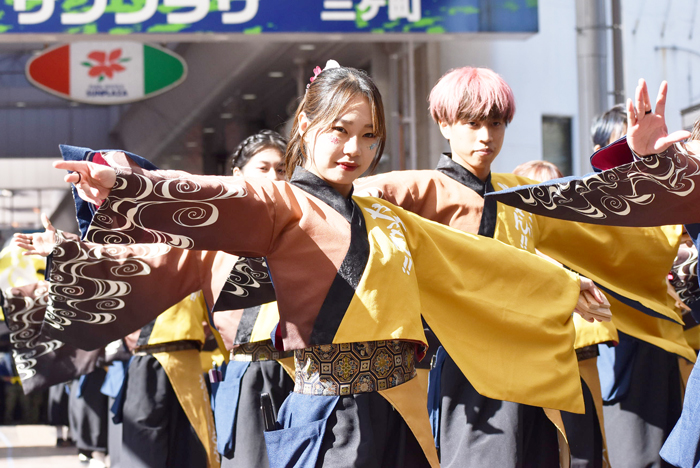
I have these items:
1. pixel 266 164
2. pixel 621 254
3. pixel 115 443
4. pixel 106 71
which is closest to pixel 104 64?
pixel 106 71

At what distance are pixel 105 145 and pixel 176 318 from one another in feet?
9.14

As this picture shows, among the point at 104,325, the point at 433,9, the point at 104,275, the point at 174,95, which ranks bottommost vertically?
the point at 104,325

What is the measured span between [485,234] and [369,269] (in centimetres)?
64

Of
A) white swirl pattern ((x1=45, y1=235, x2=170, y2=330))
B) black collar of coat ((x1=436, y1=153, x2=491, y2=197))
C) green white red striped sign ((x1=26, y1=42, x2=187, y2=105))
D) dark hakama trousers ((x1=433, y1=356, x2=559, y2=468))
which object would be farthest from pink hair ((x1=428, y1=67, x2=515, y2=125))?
green white red striped sign ((x1=26, y1=42, x2=187, y2=105))

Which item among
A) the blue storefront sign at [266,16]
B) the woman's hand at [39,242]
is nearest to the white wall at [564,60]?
the blue storefront sign at [266,16]

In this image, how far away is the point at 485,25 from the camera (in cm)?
533

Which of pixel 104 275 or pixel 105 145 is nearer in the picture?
pixel 104 275

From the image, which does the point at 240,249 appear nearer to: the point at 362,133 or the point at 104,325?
the point at 362,133

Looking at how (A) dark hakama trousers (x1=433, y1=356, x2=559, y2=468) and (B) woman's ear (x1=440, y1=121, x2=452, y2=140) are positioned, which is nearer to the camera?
(A) dark hakama trousers (x1=433, y1=356, x2=559, y2=468)

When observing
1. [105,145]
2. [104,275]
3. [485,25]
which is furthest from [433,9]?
[104,275]

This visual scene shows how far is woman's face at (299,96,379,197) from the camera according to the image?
189 centimetres

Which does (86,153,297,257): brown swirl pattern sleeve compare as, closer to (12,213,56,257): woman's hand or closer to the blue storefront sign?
(12,213,56,257): woman's hand

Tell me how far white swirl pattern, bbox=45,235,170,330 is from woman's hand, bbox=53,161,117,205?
80 centimetres

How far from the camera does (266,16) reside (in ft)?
16.9
